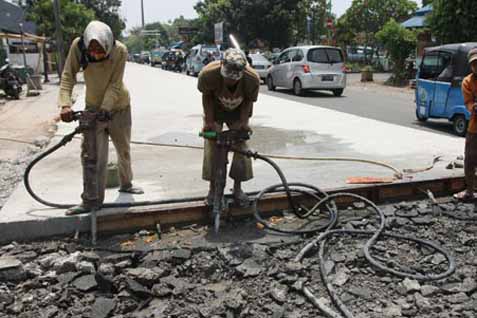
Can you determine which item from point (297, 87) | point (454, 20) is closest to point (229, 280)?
point (297, 87)

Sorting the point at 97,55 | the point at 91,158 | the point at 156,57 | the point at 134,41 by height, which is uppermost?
the point at 134,41

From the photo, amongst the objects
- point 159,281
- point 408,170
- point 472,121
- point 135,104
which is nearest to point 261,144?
point 408,170

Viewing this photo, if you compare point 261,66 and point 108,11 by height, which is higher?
point 108,11

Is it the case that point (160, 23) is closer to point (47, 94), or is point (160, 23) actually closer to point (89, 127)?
point (47, 94)

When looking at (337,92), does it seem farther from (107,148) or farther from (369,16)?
(369,16)

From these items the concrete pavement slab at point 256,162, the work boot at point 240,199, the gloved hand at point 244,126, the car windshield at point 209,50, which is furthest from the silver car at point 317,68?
the gloved hand at point 244,126

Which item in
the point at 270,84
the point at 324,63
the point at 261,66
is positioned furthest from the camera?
the point at 261,66

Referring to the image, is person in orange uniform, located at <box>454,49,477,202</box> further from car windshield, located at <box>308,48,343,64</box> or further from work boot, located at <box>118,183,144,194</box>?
car windshield, located at <box>308,48,343,64</box>

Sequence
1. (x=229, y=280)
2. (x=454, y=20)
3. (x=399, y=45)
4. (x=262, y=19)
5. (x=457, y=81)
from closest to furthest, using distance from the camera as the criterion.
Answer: (x=229, y=280) < (x=457, y=81) < (x=454, y=20) < (x=399, y=45) < (x=262, y=19)

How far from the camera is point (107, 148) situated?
4609mm

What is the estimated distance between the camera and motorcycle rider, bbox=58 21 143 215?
13.6ft

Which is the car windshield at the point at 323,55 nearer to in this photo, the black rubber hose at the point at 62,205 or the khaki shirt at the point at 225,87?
the black rubber hose at the point at 62,205

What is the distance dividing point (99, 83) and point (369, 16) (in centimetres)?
3243

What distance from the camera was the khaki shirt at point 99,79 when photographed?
4312mm
